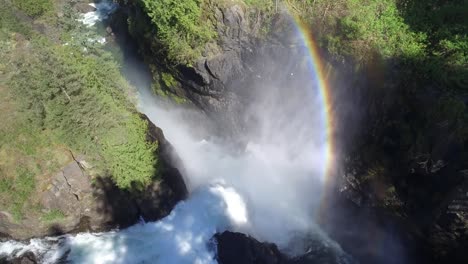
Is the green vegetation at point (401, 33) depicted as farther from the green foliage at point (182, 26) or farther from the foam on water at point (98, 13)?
the foam on water at point (98, 13)

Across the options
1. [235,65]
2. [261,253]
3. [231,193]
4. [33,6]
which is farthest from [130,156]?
[33,6]

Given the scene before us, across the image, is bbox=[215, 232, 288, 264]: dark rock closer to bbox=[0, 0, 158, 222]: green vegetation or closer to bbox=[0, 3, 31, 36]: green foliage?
bbox=[0, 0, 158, 222]: green vegetation


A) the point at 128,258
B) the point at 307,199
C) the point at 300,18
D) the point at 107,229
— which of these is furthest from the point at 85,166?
the point at 300,18

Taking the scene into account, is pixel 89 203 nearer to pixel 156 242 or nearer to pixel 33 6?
pixel 156 242

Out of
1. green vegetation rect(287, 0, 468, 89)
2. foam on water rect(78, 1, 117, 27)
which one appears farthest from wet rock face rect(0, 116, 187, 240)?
foam on water rect(78, 1, 117, 27)

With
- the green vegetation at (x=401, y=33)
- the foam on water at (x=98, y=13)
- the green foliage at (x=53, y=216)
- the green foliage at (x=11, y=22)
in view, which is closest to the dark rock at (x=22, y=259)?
the green foliage at (x=53, y=216)
